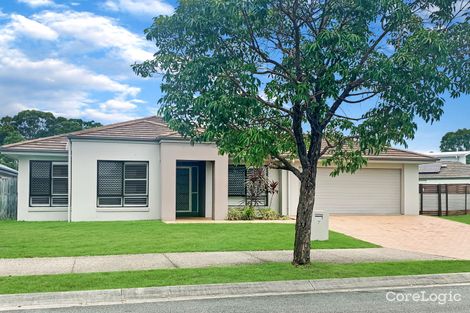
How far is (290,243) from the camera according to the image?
14.1 meters

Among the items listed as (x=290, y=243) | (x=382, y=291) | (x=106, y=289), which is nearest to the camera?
(x=106, y=289)

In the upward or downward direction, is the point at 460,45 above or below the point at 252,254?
above

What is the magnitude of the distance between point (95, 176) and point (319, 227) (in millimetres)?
10165

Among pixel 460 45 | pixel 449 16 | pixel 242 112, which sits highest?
pixel 449 16

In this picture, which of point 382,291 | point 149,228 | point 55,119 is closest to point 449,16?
point 382,291

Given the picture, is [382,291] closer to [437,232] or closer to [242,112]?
[242,112]

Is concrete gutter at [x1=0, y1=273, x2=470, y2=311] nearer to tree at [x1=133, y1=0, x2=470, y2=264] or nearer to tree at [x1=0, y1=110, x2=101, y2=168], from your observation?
tree at [x1=133, y1=0, x2=470, y2=264]

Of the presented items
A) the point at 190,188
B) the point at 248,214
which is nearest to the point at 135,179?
the point at 190,188

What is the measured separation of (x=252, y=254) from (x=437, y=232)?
965 cm

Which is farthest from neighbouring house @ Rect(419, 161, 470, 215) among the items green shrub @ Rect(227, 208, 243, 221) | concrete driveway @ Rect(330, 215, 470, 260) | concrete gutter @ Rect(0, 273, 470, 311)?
concrete gutter @ Rect(0, 273, 470, 311)

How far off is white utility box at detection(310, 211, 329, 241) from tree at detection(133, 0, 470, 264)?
4.30 meters

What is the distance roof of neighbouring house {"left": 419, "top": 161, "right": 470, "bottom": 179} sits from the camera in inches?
1407

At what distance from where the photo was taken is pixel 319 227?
15.0m

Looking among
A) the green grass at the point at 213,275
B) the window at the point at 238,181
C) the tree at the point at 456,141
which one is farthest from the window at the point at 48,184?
the tree at the point at 456,141
